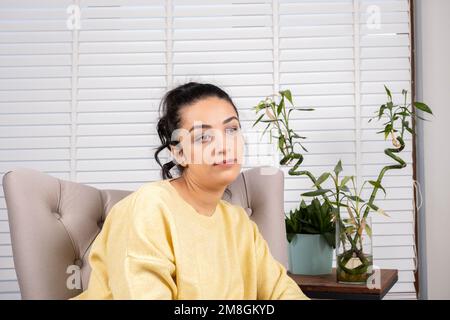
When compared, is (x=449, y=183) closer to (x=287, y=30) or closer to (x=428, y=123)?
(x=428, y=123)

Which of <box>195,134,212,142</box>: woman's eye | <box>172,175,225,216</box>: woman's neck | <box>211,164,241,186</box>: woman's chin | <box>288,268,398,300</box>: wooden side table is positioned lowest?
<box>288,268,398,300</box>: wooden side table

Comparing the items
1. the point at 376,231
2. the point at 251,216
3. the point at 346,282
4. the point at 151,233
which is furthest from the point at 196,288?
the point at 376,231

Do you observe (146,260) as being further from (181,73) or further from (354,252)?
(181,73)

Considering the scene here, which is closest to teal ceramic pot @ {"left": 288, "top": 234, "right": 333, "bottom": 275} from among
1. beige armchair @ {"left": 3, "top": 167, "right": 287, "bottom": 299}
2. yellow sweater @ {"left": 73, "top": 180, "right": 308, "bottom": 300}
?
beige armchair @ {"left": 3, "top": 167, "right": 287, "bottom": 299}

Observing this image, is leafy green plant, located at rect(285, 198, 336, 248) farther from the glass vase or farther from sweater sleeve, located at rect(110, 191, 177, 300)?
sweater sleeve, located at rect(110, 191, 177, 300)

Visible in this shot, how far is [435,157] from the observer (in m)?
1.83

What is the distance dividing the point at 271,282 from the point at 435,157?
1.07 meters

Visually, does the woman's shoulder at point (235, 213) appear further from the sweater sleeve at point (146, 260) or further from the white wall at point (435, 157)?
the white wall at point (435, 157)

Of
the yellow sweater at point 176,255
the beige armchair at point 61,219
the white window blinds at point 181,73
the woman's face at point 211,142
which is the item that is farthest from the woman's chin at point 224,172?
the white window blinds at point 181,73

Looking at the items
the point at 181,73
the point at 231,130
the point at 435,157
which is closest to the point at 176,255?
the point at 231,130

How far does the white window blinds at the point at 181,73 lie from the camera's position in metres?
1.85

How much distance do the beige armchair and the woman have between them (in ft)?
0.44

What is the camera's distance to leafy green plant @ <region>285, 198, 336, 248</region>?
1488 millimetres

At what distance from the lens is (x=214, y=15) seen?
6.25 ft
